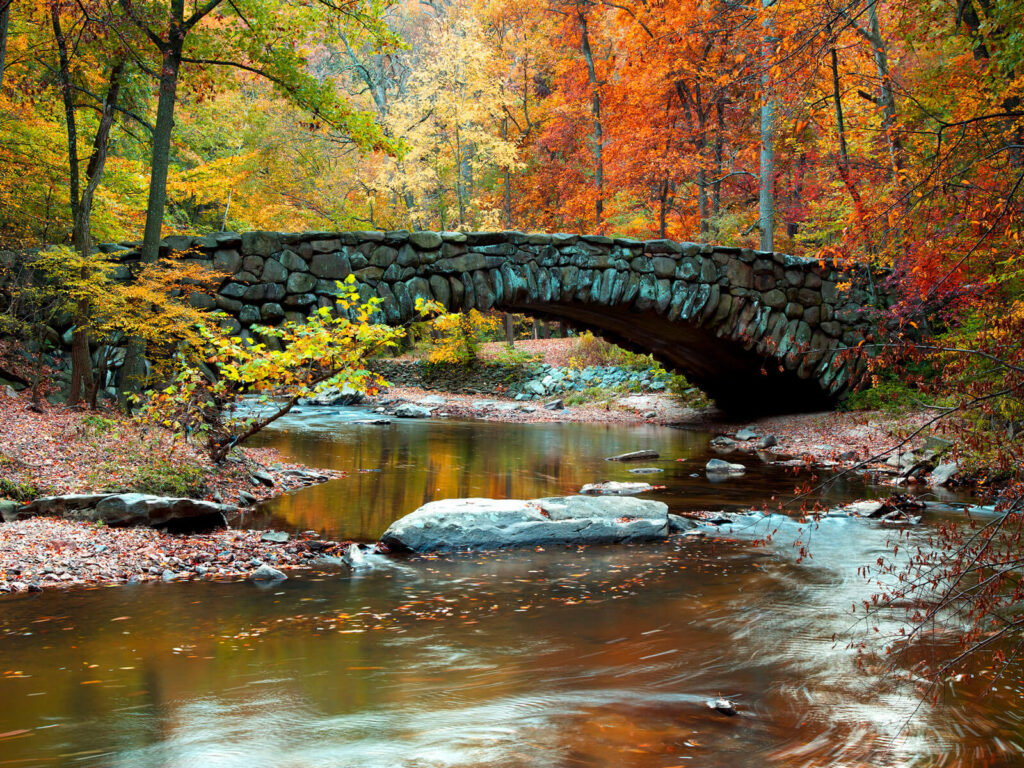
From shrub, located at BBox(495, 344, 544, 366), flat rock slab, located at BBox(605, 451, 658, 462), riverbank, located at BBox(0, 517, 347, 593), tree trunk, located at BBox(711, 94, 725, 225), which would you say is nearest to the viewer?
riverbank, located at BBox(0, 517, 347, 593)

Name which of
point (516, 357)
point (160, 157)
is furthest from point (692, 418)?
point (160, 157)

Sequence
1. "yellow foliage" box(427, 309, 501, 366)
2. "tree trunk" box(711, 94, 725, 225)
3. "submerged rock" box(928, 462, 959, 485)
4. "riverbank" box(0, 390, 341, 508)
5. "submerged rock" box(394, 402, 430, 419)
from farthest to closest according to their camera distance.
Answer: "yellow foliage" box(427, 309, 501, 366) < "submerged rock" box(394, 402, 430, 419) < "tree trunk" box(711, 94, 725, 225) < "submerged rock" box(928, 462, 959, 485) < "riverbank" box(0, 390, 341, 508)

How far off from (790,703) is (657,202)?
1948 cm

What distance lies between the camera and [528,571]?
555 cm

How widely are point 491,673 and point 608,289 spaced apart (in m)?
8.69

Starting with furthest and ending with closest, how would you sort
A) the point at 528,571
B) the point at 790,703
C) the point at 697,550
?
1. the point at 697,550
2. the point at 528,571
3. the point at 790,703

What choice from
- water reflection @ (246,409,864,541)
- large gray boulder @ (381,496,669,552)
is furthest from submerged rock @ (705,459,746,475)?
large gray boulder @ (381,496,669,552)

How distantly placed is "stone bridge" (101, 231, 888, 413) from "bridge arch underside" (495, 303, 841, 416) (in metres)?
0.04

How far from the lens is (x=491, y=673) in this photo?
3697mm

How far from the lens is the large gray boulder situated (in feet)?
19.9

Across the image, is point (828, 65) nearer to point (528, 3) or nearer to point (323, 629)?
point (323, 629)

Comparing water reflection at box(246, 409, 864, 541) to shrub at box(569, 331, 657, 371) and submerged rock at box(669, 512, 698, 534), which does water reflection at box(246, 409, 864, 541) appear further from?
shrub at box(569, 331, 657, 371)

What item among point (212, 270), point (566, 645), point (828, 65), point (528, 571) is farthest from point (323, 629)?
point (828, 65)

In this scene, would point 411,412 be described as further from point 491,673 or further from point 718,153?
point 491,673
